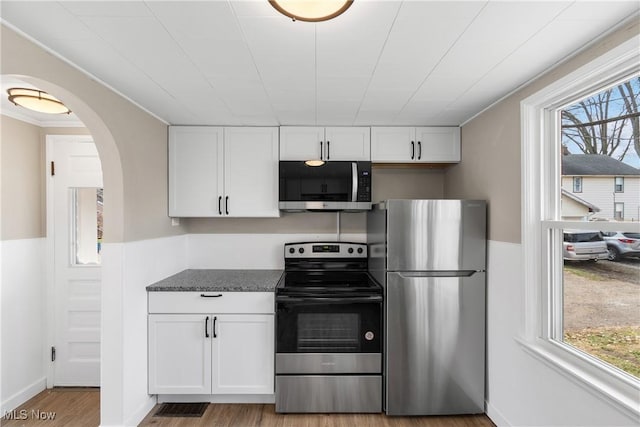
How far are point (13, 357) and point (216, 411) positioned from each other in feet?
5.12

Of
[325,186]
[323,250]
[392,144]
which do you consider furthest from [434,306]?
[392,144]

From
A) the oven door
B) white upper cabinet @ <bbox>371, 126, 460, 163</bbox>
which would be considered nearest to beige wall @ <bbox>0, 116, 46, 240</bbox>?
the oven door

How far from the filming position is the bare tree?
4.79 ft

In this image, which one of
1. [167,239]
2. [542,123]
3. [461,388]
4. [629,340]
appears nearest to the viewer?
[629,340]

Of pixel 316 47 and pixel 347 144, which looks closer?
pixel 316 47

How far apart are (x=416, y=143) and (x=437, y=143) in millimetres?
179

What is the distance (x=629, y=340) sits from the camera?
4.90 feet

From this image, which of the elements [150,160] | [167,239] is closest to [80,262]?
[167,239]

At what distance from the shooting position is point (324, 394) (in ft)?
8.02

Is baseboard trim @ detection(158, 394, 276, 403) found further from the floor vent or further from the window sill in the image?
the window sill

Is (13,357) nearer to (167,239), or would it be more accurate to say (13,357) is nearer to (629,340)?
(167,239)

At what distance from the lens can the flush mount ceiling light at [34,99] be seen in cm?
213

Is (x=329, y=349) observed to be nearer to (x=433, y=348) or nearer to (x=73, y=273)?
(x=433, y=348)

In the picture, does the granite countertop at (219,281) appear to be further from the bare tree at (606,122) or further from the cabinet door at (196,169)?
the bare tree at (606,122)
